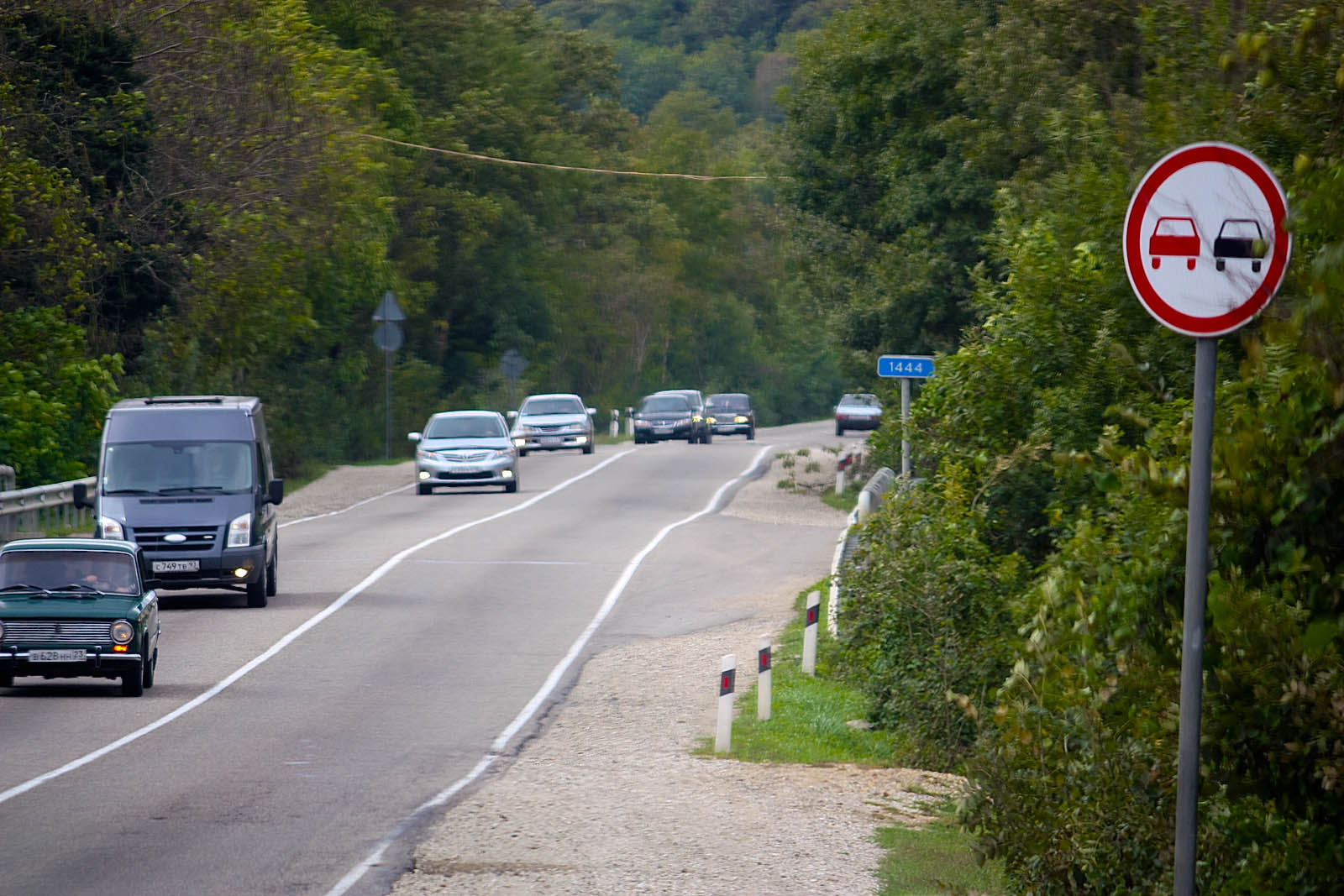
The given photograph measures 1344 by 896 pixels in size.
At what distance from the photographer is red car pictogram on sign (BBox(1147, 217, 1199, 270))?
5.49m

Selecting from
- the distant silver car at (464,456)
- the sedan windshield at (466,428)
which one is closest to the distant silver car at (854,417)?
the sedan windshield at (466,428)

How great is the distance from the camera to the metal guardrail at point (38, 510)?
2491cm

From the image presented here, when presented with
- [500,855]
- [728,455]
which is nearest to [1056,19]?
[500,855]

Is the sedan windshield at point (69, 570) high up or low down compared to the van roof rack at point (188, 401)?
down

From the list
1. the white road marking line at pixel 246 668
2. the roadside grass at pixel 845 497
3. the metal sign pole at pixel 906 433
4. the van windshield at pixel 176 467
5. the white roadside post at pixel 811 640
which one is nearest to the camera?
the white road marking line at pixel 246 668

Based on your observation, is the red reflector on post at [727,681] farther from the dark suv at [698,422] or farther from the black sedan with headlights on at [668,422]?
the dark suv at [698,422]

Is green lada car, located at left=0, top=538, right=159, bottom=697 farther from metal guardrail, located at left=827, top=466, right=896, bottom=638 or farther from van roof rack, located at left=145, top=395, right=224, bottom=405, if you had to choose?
metal guardrail, located at left=827, top=466, right=896, bottom=638

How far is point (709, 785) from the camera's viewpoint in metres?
12.1

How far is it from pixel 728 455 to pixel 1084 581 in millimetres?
44040

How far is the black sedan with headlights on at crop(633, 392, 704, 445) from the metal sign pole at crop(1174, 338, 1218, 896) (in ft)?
174

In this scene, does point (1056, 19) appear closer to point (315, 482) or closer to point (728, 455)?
point (315, 482)

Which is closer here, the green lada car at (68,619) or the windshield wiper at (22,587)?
the green lada car at (68,619)

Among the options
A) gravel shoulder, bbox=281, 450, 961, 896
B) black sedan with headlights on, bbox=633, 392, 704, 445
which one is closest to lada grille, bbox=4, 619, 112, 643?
gravel shoulder, bbox=281, 450, 961, 896

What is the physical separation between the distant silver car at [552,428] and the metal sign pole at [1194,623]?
154ft
